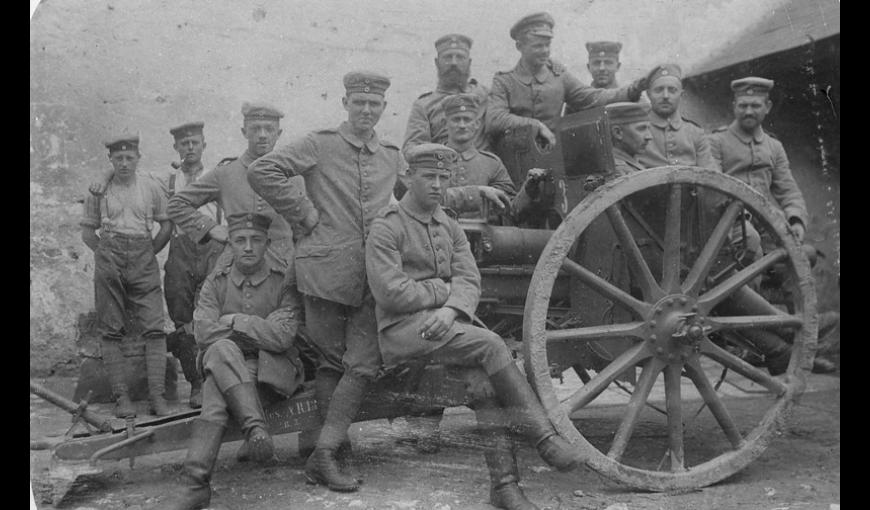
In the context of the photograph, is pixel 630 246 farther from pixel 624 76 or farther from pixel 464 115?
pixel 624 76

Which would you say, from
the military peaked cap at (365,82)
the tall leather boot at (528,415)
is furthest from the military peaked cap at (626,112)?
the tall leather boot at (528,415)

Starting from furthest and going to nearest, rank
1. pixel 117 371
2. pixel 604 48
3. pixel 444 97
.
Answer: pixel 604 48 → pixel 117 371 → pixel 444 97

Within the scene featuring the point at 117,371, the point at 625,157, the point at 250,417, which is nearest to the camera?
the point at 250,417

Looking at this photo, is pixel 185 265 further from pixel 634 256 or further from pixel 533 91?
pixel 634 256

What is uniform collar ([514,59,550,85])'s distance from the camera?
5098mm

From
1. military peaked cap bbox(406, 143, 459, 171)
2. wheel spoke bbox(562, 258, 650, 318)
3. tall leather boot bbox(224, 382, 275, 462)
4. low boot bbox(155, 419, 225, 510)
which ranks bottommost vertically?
low boot bbox(155, 419, 225, 510)

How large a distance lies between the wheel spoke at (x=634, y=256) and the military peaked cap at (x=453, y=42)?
1.45 m

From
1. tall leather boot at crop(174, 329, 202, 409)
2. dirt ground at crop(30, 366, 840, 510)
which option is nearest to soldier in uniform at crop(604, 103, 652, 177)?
dirt ground at crop(30, 366, 840, 510)

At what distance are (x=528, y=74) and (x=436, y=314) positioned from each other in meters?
1.94

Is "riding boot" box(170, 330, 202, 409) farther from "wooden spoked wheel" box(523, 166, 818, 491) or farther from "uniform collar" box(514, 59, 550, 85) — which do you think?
"uniform collar" box(514, 59, 550, 85)

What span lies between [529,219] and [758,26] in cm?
240

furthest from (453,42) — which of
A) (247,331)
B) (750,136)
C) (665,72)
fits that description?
(247,331)

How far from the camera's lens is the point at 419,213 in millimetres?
3967

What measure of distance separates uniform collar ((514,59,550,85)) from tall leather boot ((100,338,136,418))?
2.86 meters
